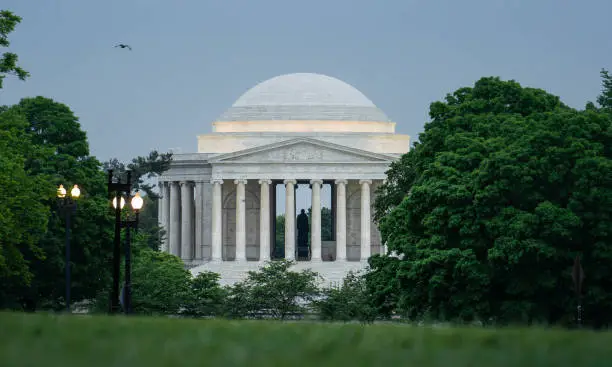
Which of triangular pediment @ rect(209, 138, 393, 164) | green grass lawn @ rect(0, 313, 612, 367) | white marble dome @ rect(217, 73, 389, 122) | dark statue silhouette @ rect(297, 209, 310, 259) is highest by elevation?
white marble dome @ rect(217, 73, 389, 122)

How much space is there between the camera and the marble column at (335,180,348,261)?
476ft

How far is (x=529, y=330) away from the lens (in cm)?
1883

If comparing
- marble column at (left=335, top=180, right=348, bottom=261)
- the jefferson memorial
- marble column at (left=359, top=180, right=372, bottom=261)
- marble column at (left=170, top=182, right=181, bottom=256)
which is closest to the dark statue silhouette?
the jefferson memorial

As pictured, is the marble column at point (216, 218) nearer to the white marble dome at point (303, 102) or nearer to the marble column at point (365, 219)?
the white marble dome at point (303, 102)

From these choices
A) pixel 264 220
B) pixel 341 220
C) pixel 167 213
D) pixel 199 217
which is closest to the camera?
pixel 341 220

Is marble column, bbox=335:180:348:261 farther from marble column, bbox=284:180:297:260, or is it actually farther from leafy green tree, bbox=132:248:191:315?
leafy green tree, bbox=132:248:191:315

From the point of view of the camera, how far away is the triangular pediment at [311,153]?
144250 mm

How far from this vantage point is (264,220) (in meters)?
147

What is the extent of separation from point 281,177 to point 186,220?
1618 cm

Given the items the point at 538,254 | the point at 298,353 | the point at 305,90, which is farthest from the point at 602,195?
the point at 305,90

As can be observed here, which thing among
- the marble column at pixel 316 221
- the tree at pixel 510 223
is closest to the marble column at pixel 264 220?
the marble column at pixel 316 221

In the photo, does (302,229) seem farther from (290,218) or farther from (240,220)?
(240,220)

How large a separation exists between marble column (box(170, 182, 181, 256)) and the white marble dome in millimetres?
Result: 10882

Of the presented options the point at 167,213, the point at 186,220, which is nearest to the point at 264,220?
the point at 186,220
